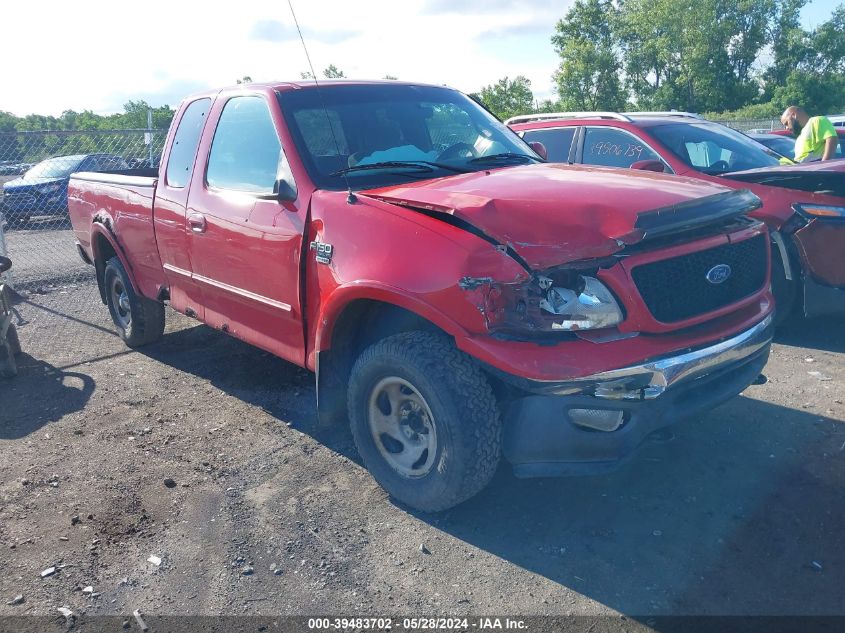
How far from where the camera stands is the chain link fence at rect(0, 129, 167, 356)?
823cm

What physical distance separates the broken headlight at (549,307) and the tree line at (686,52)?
49308mm

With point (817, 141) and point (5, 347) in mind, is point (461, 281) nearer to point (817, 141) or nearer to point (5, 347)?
point (5, 347)

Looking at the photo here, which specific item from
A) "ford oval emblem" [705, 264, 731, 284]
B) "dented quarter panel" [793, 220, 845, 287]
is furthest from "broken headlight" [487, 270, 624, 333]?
"dented quarter panel" [793, 220, 845, 287]

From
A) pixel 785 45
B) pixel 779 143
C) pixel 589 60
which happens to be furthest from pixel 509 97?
pixel 785 45

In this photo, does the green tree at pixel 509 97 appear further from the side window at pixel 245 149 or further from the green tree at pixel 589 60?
the green tree at pixel 589 60

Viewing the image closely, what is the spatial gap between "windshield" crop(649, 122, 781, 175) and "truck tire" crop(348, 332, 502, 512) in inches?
166

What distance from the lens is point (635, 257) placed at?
328cm

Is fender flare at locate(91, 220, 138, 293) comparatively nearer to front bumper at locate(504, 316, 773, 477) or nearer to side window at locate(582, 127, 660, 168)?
front bumper at locate(504, 316, 773, 477)

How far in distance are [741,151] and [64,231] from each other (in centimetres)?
1342

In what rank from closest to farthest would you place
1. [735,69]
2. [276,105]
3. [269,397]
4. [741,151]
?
[276,105] → [269,397] → [741,151] → [735,69]

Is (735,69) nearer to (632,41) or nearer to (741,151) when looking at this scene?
(632,41)

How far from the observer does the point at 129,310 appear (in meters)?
6.70

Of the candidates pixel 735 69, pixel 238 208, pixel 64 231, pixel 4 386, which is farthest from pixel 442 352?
pixel 735 69

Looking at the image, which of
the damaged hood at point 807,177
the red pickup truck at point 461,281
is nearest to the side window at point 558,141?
the damaged hood at point 807,177
